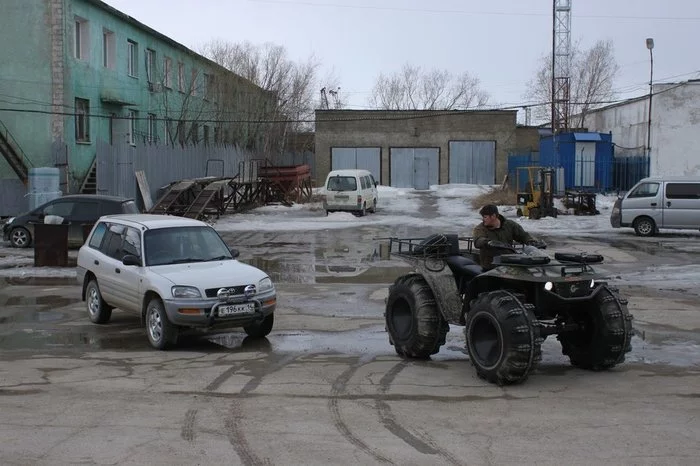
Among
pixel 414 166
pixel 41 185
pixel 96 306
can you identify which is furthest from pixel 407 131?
pixel 96 306

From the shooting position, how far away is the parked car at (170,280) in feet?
32.5

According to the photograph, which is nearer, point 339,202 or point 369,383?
point 369,383

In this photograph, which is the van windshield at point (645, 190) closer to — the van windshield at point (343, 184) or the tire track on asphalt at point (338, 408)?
the van windshield at point (343, 184)

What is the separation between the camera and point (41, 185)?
2823cm

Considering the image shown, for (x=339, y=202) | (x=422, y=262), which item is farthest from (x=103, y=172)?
(x=422, y=262)

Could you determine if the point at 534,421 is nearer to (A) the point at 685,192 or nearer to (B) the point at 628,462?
(B) the point at 628,462

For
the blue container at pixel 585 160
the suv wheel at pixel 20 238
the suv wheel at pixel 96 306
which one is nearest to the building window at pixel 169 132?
the blue container at pixel 585 160

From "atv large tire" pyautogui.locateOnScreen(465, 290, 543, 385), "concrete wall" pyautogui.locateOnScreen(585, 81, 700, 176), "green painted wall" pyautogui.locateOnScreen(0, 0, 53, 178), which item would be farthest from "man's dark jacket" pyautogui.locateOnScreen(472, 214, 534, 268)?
"concrete wall" pyautogui.locateOnScreen(585, 81, 700, 176)

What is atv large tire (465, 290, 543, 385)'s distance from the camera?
750 centimetres

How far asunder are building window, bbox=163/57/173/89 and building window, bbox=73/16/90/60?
8711 millimetres

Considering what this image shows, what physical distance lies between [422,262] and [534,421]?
2.74 m

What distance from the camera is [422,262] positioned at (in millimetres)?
8992

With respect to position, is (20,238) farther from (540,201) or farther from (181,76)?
(181,76)

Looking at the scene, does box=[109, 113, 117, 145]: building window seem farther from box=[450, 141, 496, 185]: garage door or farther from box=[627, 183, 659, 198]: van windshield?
box=[627, 183, 659, 198]: van windshield
